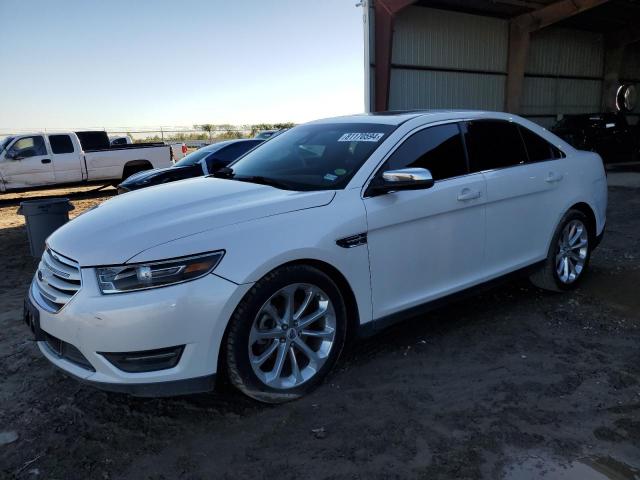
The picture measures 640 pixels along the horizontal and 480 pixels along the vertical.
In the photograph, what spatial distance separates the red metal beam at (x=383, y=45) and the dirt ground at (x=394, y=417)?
45.4 ft

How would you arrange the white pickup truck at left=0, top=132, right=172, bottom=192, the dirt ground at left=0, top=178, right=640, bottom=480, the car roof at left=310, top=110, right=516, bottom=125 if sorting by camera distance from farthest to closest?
the white pickup truck at left=0, top=132, right=172, bottom=192
the car roof at left=310, top=110, right=516, bottom=125
the dirt ground at left=0, top=178, right=640, bottom=480

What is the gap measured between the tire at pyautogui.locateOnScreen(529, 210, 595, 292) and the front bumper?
3.04m

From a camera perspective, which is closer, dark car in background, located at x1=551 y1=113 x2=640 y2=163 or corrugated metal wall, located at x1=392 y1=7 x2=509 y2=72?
corrugated metal wall, located at x1=392 y1=7 x2=509 y2=72

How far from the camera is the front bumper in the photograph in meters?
2.48

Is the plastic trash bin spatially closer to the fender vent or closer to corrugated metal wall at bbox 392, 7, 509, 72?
the fender vent

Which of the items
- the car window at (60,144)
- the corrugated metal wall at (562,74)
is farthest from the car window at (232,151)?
the corrugated metal wall at (562,74)

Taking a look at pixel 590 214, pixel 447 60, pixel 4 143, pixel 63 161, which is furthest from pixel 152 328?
pixel 447 60

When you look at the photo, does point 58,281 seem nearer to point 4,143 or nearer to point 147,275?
point 147,275

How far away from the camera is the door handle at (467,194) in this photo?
364cm

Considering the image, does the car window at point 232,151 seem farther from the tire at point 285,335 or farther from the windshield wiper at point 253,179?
the tire at point 285,335

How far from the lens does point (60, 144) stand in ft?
45.0

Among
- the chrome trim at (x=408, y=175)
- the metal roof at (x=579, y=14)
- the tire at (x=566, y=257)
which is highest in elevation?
the metal roof at (x=579, y=14)

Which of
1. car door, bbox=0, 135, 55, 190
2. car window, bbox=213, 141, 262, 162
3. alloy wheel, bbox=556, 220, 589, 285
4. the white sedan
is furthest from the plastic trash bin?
car door, bbox=0, 135, 55, 190

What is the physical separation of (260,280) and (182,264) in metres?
0.41
